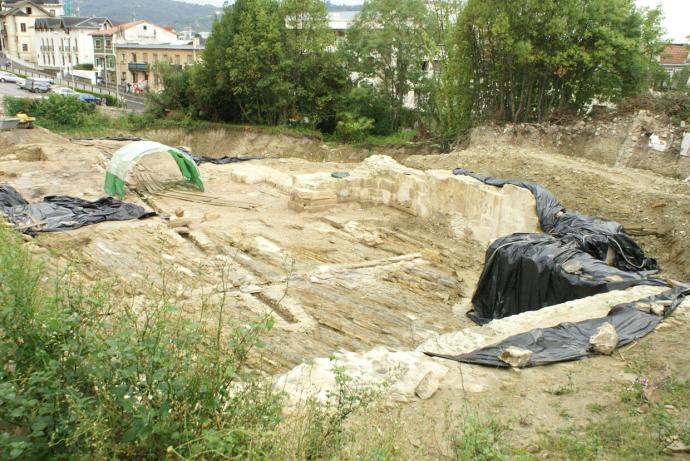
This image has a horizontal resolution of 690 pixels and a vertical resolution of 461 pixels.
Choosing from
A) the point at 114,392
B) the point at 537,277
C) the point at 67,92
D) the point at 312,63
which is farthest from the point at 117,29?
the point at 114,392

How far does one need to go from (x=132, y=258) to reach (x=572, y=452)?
9.21 m

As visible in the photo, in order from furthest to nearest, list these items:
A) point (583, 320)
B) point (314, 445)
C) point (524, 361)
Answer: point (583, 320) → point (524, 361) → point (314, 445)

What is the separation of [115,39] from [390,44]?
122 feet

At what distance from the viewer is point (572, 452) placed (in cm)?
423

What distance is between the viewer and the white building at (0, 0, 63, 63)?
204 feet

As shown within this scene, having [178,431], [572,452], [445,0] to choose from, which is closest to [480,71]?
[445,0]

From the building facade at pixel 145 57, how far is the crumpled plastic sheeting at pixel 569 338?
1842 inches

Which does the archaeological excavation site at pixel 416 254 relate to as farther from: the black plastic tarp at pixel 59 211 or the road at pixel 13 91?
the road at pixel 13 91

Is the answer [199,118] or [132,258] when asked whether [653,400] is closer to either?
[132,258]

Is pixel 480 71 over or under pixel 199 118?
over

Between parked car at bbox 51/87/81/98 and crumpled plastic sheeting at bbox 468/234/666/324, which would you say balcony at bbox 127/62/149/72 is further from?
crumpled plastic sheeting at bbox 468/234/666/324

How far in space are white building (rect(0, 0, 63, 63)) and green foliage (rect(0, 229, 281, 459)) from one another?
237 feet

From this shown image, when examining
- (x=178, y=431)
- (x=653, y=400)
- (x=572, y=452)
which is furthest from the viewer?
(x=653, y=400)

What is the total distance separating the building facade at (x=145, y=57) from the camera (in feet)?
159
